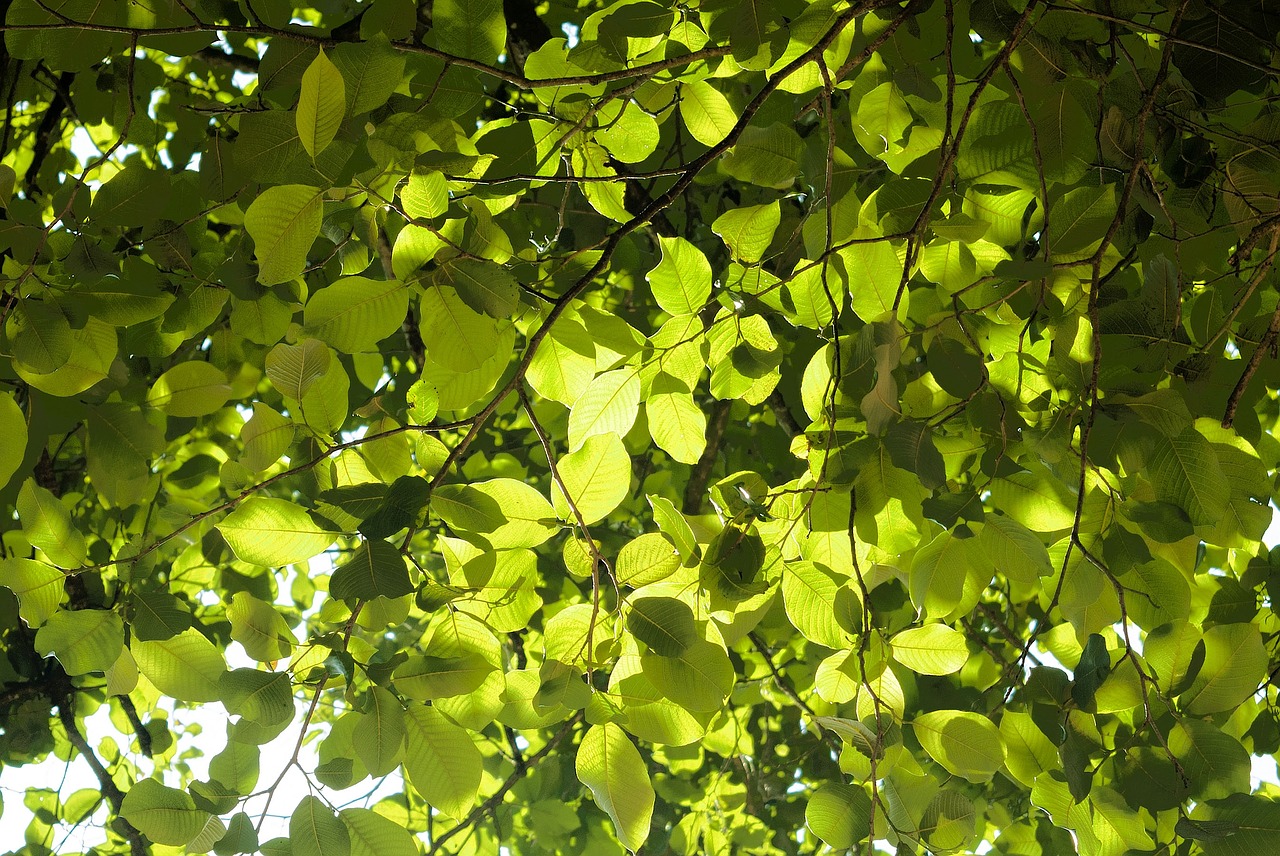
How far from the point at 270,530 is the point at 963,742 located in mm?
859

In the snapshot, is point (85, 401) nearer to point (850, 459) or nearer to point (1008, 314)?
point (850, 459)

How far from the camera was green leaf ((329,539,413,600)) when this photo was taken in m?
0.88

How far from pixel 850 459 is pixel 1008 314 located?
0.38 metres

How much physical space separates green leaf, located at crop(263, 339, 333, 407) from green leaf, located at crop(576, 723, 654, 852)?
504 mm

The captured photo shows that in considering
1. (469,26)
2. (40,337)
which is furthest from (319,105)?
(40,337)

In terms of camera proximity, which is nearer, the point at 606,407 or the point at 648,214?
the point at 648,214

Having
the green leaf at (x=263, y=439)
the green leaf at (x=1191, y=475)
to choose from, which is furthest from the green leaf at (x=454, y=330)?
→ the green leaf at (x=1191, y=475)

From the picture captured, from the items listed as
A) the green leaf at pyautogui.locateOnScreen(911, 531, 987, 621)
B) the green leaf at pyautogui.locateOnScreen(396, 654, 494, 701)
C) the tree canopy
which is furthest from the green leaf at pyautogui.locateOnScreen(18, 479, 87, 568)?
the green leaf at pyautogui.locateOnScreen(911, 531, 987, 621)

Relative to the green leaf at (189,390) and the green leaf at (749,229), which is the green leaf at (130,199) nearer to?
the green leaf at (189,390)

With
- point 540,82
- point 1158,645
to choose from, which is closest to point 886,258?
point 540,82

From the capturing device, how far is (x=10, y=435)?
997mm

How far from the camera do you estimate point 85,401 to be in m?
1.20

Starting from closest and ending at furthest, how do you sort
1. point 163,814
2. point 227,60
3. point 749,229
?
point 163,814 < point 749,229 < point 227,60

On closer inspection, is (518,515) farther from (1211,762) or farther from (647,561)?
(1211,762)
